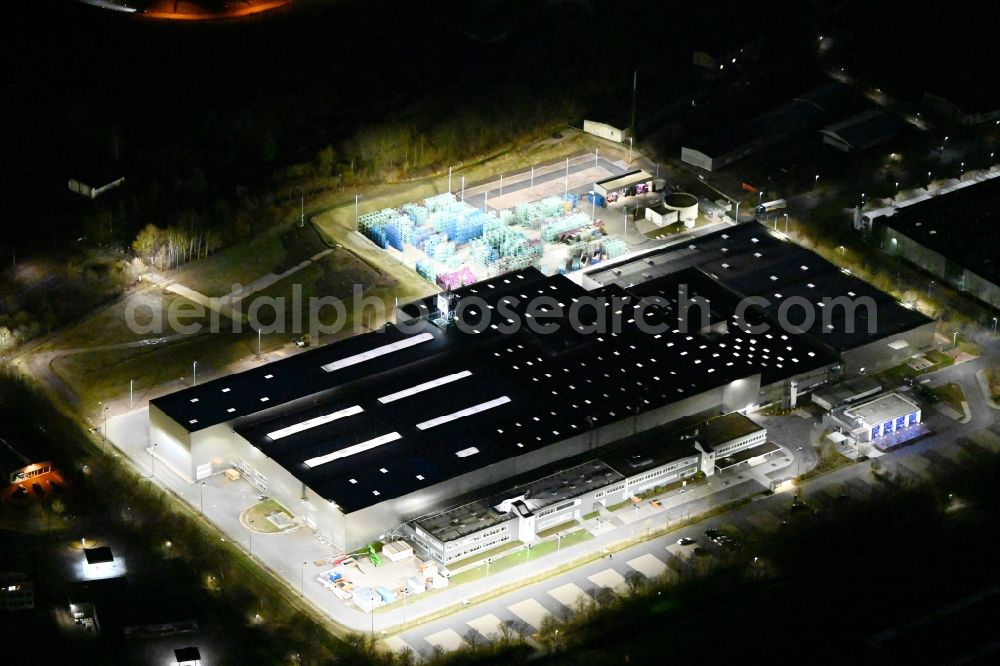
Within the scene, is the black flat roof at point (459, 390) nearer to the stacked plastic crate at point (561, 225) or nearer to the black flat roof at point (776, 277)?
the black flat roof at point (776, 277)

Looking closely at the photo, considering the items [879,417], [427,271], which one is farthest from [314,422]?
[879,417]

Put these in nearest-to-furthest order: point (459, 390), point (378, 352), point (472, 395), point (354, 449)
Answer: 1. point (354, 449)
2. point (472, 395)
3. point (459, 390)
4. point (378, 352)

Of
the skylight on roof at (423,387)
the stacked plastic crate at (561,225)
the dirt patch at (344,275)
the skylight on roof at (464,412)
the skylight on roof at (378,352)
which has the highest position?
the skylight on roof at (378,352)

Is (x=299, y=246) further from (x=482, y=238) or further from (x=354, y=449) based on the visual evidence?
(x=354, y=449)

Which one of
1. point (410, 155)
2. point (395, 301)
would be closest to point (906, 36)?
point (410, 155)

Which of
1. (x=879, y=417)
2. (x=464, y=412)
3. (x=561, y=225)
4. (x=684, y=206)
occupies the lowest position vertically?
(x=879, y=417)

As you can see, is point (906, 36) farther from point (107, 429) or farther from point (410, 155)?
point (107, 429)

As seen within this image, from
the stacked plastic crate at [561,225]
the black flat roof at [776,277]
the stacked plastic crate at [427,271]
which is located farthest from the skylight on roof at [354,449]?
the stacked plastic crate at [561,225]
